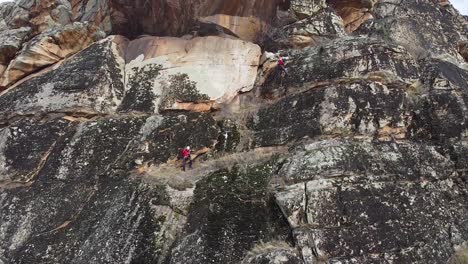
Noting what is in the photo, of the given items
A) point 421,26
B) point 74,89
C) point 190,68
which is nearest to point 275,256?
point 190,68

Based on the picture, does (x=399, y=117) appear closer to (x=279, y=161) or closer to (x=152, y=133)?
(x=279, y=161)

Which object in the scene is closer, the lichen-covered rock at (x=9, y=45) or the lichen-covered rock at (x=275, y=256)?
the lichen-covered rock at (x=275, y=256)

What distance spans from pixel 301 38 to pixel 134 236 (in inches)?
483

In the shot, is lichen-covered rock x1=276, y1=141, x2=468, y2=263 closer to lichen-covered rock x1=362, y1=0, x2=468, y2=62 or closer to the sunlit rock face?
lichen-covered rock x1=362, y1=0, x2=468, y2=62

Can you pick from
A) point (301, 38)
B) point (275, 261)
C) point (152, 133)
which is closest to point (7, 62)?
point (152, 133)

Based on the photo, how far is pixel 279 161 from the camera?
1466 centimetres

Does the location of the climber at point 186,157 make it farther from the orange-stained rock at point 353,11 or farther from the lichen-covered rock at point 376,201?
the orange-stained rock at point 353,11

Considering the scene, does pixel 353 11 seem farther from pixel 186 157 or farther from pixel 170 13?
pixel 186 157

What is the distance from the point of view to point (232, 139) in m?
16.5

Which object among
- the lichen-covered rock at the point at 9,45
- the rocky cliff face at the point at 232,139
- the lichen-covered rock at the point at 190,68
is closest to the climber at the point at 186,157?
the rocky cliff face at the point at 232,139

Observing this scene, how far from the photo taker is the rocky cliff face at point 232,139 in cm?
1231

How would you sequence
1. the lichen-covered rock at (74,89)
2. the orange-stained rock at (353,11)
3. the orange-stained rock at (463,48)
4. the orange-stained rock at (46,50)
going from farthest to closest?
the orange-stained rock at (353,11) → the orange-stained rock at (463,48) → the orange-stained rock at (46,50) → the lichen-covered rock at (74,89)

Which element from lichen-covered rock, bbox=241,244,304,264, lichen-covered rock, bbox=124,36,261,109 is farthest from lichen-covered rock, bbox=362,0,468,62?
lichen-covered rock, bbox=241,244,304,264

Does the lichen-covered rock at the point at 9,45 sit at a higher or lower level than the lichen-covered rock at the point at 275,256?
higher
